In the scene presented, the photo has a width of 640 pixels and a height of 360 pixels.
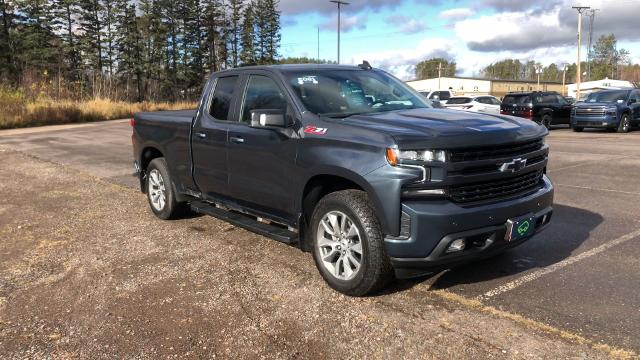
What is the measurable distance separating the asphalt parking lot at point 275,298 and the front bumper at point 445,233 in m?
0.43

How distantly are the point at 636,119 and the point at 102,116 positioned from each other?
91.7ft

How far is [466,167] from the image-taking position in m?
3.70

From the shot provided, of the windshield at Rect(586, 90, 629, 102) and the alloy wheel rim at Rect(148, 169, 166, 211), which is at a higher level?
the windshield at Rect(586, 90, 629, 102)

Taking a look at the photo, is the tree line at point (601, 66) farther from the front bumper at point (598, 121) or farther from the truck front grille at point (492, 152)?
the truck front grille at point (492, 152)

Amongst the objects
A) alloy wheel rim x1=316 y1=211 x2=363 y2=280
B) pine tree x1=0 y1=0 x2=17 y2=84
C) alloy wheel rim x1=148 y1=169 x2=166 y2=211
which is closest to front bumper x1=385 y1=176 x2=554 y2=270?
alloy wheel rim x1=316 y1=211 x2=363 y2=280

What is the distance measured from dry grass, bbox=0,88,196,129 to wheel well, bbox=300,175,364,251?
84.0 feet

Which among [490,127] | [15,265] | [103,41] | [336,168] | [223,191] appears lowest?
[15,265]

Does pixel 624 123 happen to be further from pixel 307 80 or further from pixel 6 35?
pixel 6 35

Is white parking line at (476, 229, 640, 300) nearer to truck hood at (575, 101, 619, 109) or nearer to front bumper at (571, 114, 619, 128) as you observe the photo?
front bumper at (571, 114, 619, 128)

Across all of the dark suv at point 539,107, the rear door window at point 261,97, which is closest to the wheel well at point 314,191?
the rear door window at point 261,97

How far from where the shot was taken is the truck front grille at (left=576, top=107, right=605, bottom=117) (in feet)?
66.5

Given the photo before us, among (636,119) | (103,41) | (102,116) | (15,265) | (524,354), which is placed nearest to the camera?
(524,354)

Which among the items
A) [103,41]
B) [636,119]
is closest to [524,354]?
[636,119]

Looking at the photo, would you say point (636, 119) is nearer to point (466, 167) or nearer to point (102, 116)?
point (466, 167)
